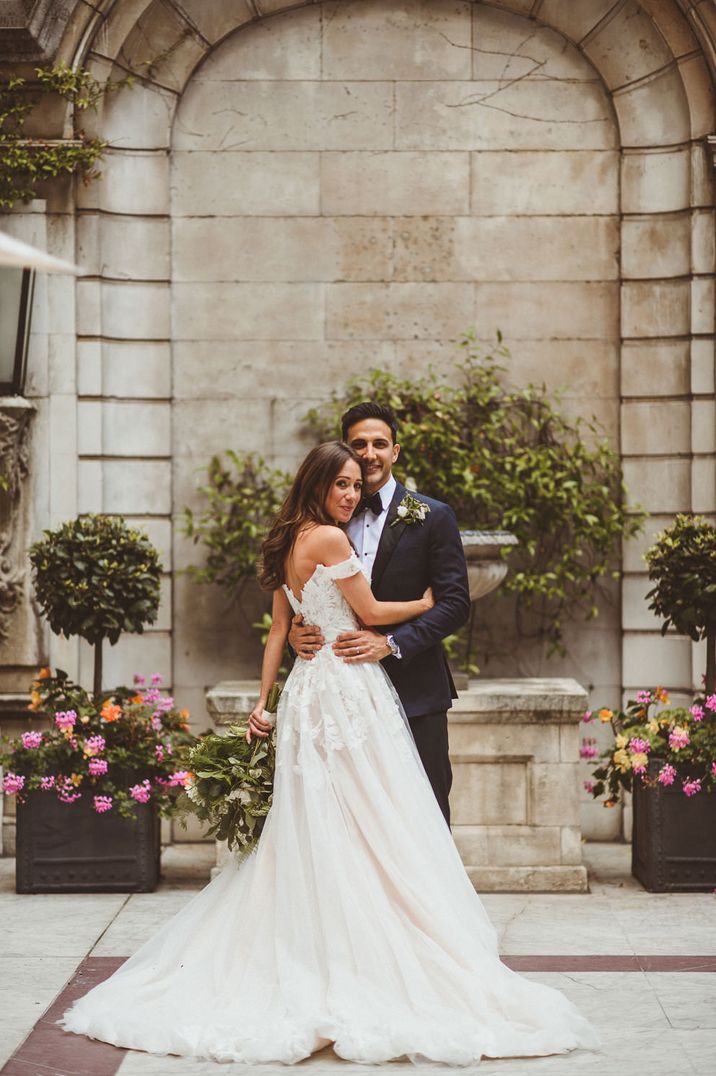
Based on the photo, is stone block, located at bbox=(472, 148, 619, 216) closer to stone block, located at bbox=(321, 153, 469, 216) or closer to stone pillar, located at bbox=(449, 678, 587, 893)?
stone block, located at bbox=(321, 153, 469, 216)

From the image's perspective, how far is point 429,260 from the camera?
848 cm

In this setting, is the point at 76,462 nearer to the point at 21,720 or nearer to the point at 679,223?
the point at 21,720

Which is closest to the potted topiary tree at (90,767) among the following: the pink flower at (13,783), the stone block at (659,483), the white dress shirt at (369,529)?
the pink flower at (13,783)

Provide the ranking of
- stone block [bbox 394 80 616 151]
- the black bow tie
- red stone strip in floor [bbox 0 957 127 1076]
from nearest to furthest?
red stone strip in floor [bbox 0 957 127 1076] → the black bow tie → stone block [bbox 394 80 616 151]

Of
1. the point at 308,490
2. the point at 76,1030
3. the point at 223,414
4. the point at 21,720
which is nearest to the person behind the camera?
the point at 76,1030

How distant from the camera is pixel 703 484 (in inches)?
326

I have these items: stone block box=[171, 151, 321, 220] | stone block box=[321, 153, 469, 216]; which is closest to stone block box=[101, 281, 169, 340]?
stone block box=[171, 151, 321, 220]

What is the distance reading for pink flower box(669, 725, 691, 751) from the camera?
6.93m

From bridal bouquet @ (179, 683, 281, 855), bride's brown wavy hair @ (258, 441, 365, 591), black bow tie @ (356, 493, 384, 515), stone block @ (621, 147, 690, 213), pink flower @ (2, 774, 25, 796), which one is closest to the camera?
bride's brown wavy hair @ (258, 441, 365, 591)

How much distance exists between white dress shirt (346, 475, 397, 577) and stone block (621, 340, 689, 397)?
344cm

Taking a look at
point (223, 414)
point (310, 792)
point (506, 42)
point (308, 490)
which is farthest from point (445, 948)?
point (506, 42)

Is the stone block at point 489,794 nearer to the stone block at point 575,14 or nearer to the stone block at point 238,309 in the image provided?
the stone block at point 238,309

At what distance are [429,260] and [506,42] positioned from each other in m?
1.43

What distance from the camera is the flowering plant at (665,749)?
Answer: 6938mm
